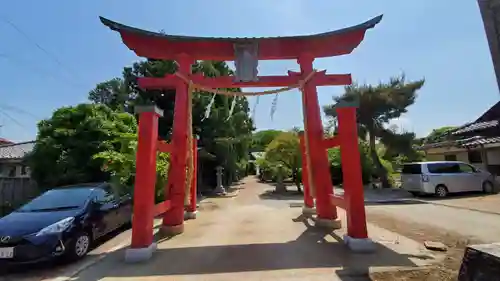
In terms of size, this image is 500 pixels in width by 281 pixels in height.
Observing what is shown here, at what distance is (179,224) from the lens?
6949 mm

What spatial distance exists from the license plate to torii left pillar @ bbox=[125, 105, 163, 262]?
1.61m

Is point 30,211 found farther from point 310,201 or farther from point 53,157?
point 310,201

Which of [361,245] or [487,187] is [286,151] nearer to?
[487,187]

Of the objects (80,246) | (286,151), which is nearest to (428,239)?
(80,246)

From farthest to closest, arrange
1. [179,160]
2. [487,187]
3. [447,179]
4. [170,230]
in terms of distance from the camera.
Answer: [487,187], [447,179], [170,230], [179,160]

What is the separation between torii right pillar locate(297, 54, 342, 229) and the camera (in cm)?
687

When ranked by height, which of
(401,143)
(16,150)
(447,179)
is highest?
(16,150)

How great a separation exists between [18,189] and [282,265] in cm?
1118

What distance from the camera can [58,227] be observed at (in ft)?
16.3

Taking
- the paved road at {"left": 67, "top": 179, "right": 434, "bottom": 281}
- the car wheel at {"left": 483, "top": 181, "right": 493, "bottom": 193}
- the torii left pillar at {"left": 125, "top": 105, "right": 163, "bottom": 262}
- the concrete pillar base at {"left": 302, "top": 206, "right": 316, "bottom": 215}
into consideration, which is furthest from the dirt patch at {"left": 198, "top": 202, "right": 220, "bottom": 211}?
the car wheel at {"left": 483, "top": 181, "right": 493, "bottom": 193}

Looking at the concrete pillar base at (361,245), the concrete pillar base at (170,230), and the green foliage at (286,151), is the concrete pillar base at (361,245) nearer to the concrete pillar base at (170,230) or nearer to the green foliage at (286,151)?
the concrete pillar base at (170,230)

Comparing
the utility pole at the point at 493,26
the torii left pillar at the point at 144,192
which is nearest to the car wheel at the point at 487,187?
the utility pole at the point at 493,26

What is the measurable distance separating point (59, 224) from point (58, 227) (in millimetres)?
63

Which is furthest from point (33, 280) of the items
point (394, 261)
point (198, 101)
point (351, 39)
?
point (198, 101)
